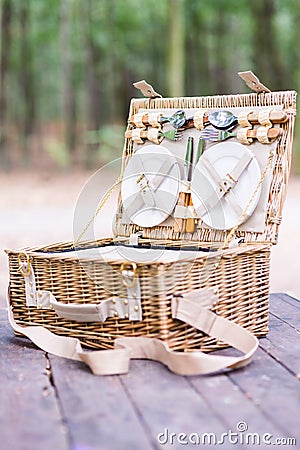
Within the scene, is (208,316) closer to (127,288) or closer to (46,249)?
(127,288)

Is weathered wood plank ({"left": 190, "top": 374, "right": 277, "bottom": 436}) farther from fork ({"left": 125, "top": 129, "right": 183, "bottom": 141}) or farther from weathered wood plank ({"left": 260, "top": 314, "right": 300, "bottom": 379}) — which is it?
fork ({"left": 125, "top": 129, "right": 183, "bottom": 141})

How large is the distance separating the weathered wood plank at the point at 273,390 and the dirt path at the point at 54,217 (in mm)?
799

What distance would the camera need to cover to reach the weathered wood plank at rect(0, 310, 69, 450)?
121 centimetres

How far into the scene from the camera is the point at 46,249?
1.98 meters

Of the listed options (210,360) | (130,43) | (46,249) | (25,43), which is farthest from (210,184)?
(130,43)

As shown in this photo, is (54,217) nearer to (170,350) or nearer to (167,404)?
(170,350)

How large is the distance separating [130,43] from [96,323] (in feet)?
41.0

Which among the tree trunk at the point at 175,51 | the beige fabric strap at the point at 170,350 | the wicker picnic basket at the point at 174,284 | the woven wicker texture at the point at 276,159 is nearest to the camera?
the beige fabric strap at the point at 170,350

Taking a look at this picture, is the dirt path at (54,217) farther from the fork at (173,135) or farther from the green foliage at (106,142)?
the green foliage at (106,142)

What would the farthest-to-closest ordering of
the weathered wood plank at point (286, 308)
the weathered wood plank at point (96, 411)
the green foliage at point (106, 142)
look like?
the green foliage at point (106, 142), the weathered wood plank at point (286, 308), the weathered wood plank at point (96, 411)

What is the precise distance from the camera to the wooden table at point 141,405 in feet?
3.99

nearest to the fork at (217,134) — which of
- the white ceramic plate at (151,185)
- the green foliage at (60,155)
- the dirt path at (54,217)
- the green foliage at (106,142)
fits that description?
the white ceramic plate at (151,185)

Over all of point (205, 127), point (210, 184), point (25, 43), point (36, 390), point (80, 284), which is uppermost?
point (25, 43)

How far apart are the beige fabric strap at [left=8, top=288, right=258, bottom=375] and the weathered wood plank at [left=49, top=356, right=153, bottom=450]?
35 mm
